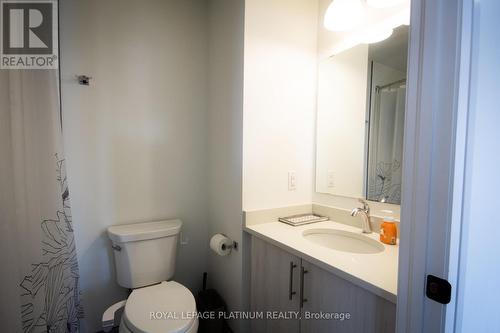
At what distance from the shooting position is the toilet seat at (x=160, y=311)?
1100 millimetres

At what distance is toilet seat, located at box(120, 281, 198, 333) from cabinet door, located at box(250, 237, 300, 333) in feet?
1.25

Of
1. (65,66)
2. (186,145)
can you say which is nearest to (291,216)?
(186,145)

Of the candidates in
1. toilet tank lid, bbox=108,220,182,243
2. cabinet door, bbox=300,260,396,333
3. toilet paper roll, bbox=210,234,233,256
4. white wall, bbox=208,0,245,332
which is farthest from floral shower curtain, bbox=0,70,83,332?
cabinet door, bbox=300,260,396,333

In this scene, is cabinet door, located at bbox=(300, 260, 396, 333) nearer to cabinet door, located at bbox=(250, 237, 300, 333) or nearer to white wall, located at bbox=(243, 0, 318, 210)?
cabinet door, located at bbox=(250, 237, 300, 333)

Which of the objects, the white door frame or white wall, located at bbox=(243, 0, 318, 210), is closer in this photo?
the white door frame

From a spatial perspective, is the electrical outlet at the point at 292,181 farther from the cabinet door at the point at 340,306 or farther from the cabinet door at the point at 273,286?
the cabinet door at the point at 340,306

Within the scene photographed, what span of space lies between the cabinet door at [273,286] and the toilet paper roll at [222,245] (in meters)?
0.20

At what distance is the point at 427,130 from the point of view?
59 cm

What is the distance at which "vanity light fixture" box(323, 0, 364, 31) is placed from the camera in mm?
1351

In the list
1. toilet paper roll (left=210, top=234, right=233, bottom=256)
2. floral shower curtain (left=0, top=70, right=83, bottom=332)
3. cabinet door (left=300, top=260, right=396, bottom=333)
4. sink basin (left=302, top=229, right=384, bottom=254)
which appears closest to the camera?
cabinet door (left=300, top=260, right=396, bottom=333)

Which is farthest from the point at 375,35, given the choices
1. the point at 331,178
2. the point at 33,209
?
the point at 33,209

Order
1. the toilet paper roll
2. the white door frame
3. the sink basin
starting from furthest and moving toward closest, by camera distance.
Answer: the toilet paper roll → the sink basin → the white door frame

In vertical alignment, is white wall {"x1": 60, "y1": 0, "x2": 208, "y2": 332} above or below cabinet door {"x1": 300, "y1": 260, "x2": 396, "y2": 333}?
above

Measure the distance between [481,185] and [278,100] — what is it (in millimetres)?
1126
